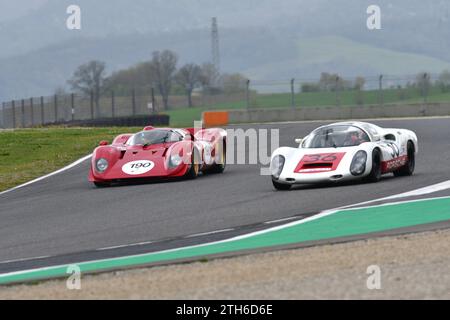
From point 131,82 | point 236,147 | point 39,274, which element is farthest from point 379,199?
point 131,82

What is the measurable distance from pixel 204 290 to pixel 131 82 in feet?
348

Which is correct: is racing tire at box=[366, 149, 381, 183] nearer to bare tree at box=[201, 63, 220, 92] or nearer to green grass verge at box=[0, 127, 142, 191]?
green grass verge at box=[0, 127, 142, 191]

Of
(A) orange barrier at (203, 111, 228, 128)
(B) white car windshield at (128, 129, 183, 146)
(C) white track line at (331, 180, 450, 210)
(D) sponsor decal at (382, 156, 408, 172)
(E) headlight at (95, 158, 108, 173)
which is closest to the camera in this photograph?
(C) white track line at (331, 180, 450, 210)

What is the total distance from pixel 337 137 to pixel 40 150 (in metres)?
13.4

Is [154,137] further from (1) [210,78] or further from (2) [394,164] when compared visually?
(1) [210,78]

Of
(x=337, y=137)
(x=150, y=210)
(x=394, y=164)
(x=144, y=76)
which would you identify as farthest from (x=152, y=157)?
(x=144, y=76)

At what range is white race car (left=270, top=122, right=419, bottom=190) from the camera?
16844 mm

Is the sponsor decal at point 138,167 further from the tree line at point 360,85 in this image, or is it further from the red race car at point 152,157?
the tree line at point 360,85

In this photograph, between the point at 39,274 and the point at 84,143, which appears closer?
the point at 39,274

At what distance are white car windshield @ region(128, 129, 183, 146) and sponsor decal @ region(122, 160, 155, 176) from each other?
2.06ft

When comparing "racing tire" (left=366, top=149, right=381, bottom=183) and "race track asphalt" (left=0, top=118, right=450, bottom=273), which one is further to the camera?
"racing tire" (left=366, top=149, right=381, bottom=183)

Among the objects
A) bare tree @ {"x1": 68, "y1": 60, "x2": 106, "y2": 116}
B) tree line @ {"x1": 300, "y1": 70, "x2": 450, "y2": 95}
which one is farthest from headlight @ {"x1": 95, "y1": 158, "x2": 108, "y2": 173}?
bare tree @ {"x1": 68, "y1": 60, "x2": 106, "y2": 116}
